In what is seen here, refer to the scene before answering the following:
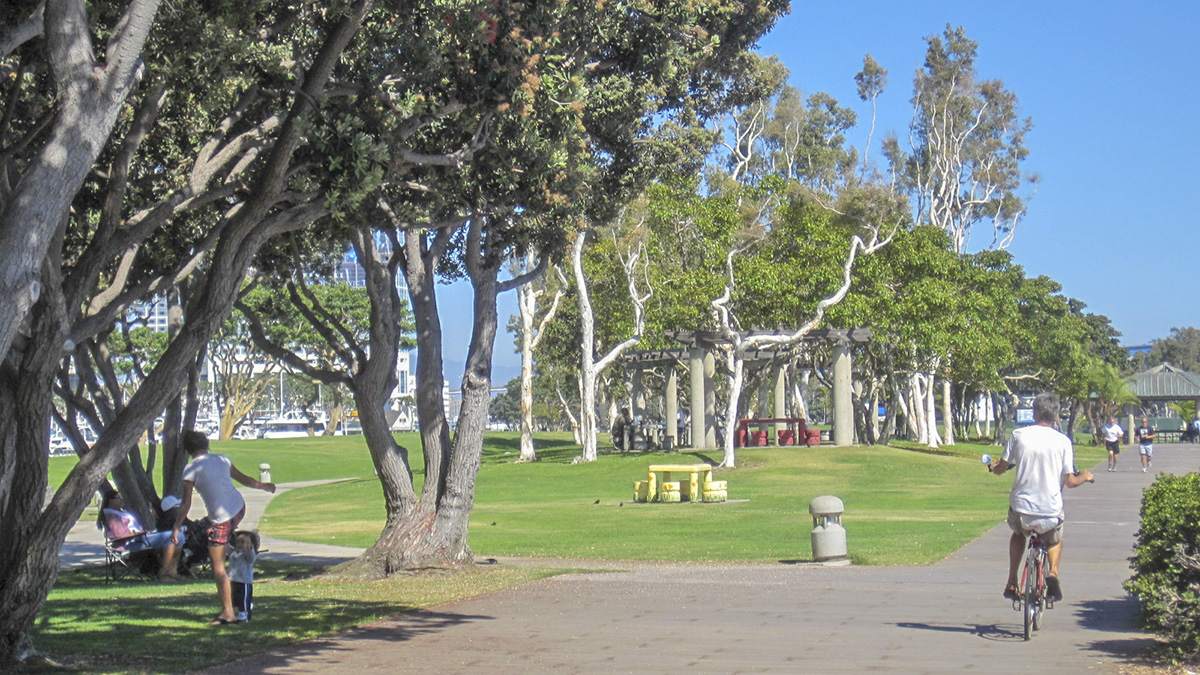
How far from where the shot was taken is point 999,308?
63.1 meters

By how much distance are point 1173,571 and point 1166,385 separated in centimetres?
9462

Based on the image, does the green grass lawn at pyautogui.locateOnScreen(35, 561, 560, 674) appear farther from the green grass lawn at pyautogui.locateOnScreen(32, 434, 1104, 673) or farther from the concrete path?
the concrete path

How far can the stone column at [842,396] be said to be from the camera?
45.4 meters

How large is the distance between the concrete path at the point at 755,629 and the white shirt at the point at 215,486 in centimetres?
132

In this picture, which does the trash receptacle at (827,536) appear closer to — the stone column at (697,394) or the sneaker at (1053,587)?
the sneaker at (1053,587)

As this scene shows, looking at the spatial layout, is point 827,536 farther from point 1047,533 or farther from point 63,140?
point 63,140

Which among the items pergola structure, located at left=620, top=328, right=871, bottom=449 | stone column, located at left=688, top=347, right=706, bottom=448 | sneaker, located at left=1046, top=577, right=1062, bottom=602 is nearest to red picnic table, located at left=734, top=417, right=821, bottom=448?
pergola structure, located at left=620, top=328, right=871, bottom=449

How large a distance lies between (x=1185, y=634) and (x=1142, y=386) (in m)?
94.5

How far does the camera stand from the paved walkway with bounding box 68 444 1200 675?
8188mm

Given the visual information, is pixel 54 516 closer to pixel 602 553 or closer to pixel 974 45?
pixel 602 553

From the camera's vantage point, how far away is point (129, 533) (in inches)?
Result: 591

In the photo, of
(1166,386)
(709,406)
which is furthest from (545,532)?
(1166,386)

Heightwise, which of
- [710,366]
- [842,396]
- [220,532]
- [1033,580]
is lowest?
[1033,580]

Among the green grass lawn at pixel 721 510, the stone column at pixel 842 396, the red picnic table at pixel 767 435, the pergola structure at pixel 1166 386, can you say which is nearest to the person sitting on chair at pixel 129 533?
the green grass lawn at pixel 721 510
